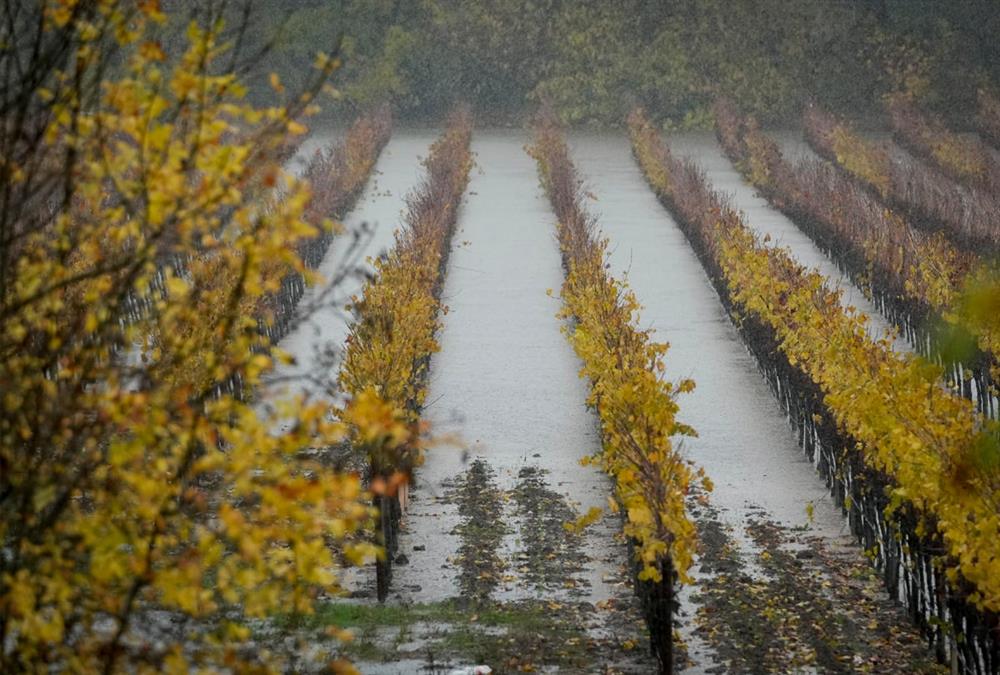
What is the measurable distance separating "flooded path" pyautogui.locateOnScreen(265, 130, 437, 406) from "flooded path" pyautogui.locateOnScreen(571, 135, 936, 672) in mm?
4131

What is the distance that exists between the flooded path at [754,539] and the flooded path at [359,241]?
13.6 feet

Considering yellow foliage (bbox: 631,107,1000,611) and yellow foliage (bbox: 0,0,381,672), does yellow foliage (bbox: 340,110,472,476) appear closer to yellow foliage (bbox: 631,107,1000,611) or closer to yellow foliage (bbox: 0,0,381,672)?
yellow foliage (bbox: 0,0,381,672)

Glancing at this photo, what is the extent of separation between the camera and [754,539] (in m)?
13.9

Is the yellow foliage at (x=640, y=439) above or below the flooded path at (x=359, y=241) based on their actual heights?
below

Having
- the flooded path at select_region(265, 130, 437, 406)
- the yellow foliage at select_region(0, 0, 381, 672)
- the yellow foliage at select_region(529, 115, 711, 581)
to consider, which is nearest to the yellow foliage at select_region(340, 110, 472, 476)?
the flooded path at select_region(265, 130, 437, 406)

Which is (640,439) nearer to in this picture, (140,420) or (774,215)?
(140,420)

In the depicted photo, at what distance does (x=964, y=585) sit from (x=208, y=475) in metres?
8.47

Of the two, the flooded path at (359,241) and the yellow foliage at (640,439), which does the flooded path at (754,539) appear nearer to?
the yellow foliage at (640,439)

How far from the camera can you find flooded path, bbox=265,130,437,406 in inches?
831

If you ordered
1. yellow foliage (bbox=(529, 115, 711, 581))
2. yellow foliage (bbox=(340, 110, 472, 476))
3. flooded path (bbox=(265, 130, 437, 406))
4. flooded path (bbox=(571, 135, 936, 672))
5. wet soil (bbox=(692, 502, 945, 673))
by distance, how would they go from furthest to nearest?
1. flooded path (bbox=(265, 130, 437, 406))
2. yellow foliage (bbox=(340, 110, 472, 476))
3. flooded path (bbox=(571, 135, 936, 672))
4. wet soil (bbox=(692, 502, 945, 673))
5. yellow foliage (bbox=(529, 115, 711, 581))

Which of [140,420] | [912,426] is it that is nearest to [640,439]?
[912,426]

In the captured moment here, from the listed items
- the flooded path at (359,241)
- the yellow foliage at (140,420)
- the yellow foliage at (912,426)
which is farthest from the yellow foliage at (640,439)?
the yellow foliage at (140,420)

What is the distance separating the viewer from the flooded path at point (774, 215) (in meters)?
24.9

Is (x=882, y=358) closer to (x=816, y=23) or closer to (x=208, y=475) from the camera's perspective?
(x=208, y=475)
